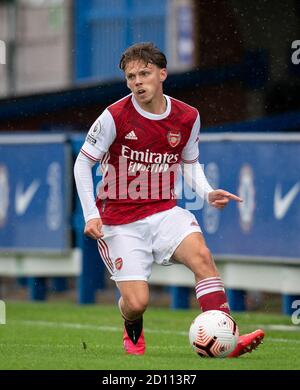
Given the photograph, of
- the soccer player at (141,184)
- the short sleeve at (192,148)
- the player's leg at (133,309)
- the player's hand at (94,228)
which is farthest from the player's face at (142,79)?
the player's leg at (133,309)

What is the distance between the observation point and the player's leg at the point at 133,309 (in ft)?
34.9

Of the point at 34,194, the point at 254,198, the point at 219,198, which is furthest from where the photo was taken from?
the point at 34,194

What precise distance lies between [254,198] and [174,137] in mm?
4440

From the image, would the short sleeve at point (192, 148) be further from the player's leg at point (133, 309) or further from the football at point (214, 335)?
the football at point (214, 335)

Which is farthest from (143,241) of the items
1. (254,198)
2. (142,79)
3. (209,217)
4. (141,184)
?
(209,217)

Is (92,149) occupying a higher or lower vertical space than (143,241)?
higher

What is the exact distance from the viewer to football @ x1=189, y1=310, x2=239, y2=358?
401 inches

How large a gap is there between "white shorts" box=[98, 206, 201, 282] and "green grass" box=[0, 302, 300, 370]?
55 cm

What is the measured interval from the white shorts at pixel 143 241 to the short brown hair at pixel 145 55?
959 mm

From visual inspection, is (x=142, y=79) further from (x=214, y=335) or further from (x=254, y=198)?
(x=254, y=198)

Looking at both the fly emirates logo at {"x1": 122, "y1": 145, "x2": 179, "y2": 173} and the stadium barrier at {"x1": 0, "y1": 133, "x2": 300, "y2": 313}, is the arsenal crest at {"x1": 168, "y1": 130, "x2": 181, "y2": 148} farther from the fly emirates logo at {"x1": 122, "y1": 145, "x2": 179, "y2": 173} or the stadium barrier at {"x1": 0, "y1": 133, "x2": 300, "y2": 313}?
the stadium barrier at {"x1": 0, "y1": 133, "x2": 300, "y2": 313}

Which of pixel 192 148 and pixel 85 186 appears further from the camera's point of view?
pixel 192 148

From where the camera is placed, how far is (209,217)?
1569 centimetres

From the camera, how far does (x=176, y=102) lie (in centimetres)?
1098
